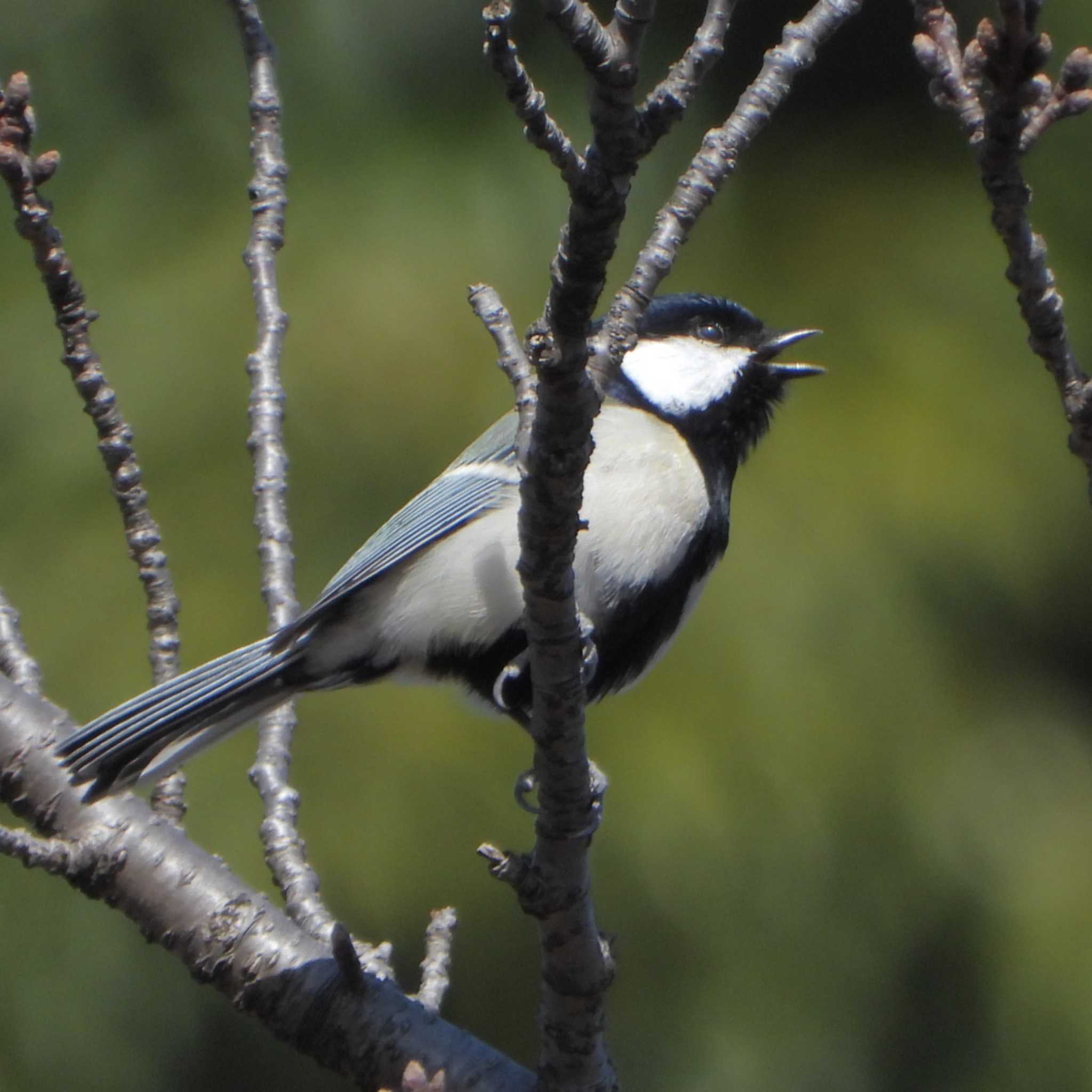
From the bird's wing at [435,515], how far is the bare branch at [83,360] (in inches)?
5.1

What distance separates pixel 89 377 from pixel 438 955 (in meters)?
0.69

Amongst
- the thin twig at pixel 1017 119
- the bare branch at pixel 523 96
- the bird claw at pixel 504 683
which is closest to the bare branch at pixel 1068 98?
the thin twig at pixel 1017 119

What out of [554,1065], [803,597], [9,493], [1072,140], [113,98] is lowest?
[554,1065]

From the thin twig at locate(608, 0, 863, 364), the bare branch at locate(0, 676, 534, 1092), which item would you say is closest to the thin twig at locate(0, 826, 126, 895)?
the bare branch at locate(0, 676, 534, 1092)

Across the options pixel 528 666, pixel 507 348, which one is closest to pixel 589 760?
pixel 528 666

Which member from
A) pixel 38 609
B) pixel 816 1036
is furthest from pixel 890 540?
pixel 38 609

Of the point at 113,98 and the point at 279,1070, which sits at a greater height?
the point at 113,98

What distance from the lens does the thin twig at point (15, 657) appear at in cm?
153

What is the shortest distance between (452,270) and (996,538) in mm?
866

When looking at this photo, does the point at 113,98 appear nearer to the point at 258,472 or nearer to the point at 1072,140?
the point at 258,472

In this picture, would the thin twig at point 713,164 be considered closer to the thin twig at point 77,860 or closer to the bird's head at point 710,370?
the bird's head at point 710,370

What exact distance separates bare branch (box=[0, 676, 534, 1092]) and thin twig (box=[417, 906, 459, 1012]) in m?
0.08

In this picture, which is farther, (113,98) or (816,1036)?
(113,98)

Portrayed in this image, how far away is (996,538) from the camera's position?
2.08 m
